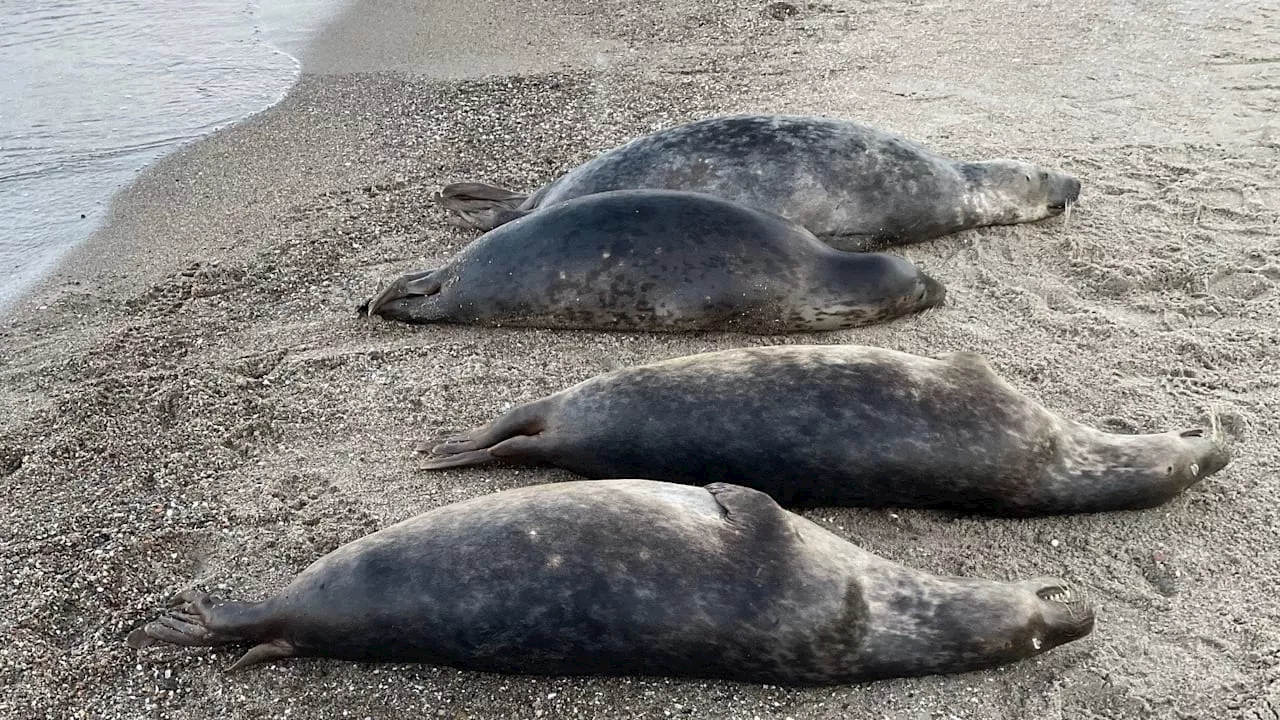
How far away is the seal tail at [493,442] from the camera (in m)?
4.00

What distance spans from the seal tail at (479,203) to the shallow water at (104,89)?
7.23ft

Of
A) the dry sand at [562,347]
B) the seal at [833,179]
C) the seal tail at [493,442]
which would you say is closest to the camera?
the dry sand at [562,347]

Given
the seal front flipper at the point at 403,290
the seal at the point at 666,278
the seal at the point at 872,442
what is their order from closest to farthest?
the seal at the point at 872,442
the seal at the point at 666,278
the seal front flipper at the point at 403,290

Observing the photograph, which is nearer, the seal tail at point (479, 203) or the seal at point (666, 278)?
the seal at point (666, 278)

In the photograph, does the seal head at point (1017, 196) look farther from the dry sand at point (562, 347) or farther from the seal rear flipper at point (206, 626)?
the seal rear flipper at point (206, 626)

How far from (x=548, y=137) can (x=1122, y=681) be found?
4.84 metres

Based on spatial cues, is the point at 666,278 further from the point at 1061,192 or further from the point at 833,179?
the point at 1061,192

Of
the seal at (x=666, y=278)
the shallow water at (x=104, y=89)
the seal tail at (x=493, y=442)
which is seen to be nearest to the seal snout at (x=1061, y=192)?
the seal at (x=666, y=278)

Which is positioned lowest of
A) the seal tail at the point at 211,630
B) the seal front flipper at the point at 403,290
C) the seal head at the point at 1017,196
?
the seal tail at the point at 211,630

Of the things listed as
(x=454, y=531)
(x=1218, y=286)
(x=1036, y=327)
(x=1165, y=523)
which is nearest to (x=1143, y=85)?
(x=1218, y=286)

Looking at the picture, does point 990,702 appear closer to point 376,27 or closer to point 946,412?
point 946,412

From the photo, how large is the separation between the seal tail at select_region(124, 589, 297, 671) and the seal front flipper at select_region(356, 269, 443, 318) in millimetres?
1858

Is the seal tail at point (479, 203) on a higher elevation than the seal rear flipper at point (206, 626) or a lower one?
higher

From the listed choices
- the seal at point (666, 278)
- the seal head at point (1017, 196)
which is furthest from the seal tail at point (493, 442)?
the seal head at point (1017, 196)
